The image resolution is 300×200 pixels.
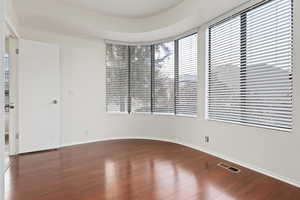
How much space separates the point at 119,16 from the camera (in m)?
3.94

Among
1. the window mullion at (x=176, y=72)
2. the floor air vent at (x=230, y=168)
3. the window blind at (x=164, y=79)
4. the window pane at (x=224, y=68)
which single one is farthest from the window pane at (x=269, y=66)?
the window blind at (x=164, y=79)

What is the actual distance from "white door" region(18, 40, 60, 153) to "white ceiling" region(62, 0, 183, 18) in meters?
1.18

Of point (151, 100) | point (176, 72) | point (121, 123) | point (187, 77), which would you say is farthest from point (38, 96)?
point (187, 77)

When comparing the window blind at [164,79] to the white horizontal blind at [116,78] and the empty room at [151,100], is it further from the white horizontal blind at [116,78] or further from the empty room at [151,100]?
the white horizontal blind at [116,78]

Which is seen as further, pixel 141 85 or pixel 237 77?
pixel 141 85

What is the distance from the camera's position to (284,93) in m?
2.43

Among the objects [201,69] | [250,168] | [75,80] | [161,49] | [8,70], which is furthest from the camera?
[161,49]

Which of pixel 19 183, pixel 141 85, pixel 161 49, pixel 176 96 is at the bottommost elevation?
pixel 19 183

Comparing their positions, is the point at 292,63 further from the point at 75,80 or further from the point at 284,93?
the point at 75,80

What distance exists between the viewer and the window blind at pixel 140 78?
4695 mm

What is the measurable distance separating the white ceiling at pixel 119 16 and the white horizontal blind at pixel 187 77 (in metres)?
0.36

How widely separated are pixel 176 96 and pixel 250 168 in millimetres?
2153

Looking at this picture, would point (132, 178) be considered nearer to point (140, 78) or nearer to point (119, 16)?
point (140, 78)

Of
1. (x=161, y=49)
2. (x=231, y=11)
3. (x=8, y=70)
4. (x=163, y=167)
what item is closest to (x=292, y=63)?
(x=231, y=11)
